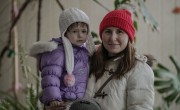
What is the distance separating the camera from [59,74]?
1397 mm

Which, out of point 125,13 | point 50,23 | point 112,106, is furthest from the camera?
point 50,23

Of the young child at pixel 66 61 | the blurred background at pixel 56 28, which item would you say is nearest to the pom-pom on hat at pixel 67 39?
the young child at pixel 66 61

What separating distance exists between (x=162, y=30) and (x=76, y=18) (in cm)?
222

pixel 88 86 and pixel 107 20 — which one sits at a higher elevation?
pixel 107 20

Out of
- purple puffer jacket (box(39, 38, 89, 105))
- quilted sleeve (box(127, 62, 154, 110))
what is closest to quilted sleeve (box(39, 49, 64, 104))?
purple puffer jacket (box(39, 38, 89, 105))

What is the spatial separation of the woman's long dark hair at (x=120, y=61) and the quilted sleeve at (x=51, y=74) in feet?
0.45

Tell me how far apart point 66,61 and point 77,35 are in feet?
0.37

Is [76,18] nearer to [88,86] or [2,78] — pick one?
[88,86]

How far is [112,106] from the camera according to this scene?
1362 mm

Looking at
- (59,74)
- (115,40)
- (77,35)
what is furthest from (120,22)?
(59,74)

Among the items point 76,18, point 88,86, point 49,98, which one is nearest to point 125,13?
point 76,18

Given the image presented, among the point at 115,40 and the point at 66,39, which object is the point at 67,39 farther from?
the point at 115,40

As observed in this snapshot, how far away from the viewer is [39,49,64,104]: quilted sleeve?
53.7 inches

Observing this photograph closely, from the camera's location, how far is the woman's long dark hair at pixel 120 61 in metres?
1.40
